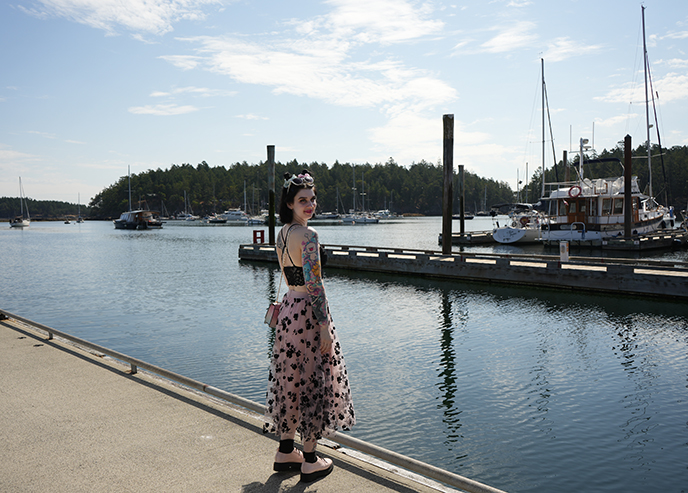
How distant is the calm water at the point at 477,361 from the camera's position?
653 centimetres

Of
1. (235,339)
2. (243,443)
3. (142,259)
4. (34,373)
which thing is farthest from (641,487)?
(142,259)

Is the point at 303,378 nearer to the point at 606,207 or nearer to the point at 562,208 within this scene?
the point at 562,208

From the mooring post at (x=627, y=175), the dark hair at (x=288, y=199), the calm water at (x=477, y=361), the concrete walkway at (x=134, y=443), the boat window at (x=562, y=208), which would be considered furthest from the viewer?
the boat window at (x=562, y=208)

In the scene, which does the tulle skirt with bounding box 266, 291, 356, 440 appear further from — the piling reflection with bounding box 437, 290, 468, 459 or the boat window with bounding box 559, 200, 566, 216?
the boat window with bounding box 559, 200, 566, 216

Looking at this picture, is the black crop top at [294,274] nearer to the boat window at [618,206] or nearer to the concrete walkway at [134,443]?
the concrete walkway at [134,443]

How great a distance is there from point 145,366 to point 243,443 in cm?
237

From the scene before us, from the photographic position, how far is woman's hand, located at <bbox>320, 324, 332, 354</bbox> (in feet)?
13.0

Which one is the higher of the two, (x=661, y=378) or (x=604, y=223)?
(x=604, y=223)

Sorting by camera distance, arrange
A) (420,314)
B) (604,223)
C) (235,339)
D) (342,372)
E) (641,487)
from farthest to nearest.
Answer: (604,223) → (420,314) → (235,339) → (641,487) → (342,372)

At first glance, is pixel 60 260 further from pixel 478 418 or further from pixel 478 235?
pixel 478 418

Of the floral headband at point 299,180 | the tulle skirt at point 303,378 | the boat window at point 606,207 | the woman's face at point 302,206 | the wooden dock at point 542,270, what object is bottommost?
the wooden dock at point 542,270

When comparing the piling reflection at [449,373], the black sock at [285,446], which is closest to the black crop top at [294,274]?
the black sock at [285,446]

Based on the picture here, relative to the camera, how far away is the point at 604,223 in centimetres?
3722

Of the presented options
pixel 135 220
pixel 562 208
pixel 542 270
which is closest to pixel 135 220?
pixel 135 220
